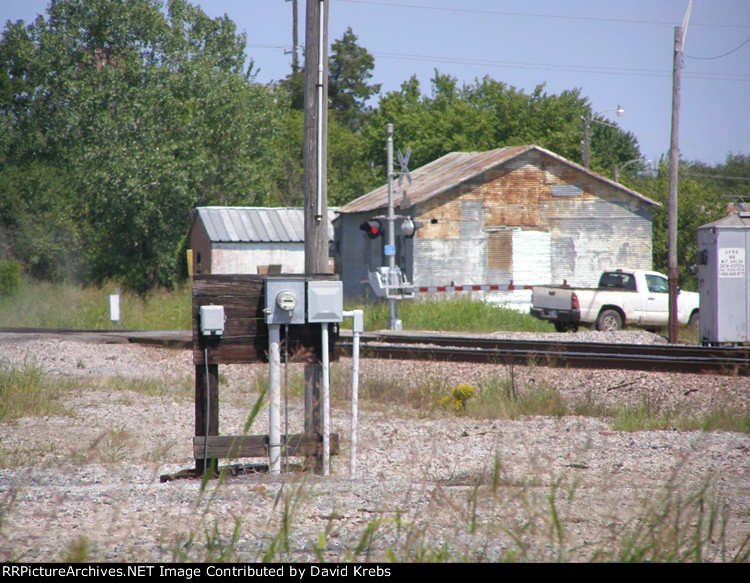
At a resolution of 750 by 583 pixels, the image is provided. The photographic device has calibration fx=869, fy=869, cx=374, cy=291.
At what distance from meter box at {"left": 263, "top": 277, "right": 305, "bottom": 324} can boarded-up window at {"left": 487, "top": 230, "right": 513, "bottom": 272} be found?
24471 millimetres

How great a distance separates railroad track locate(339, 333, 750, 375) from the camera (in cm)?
1261

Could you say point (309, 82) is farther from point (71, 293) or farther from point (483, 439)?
point (71, 293)

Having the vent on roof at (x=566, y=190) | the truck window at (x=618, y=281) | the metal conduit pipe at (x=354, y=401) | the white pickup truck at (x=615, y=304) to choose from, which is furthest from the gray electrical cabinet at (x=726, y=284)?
the vent on roof at (x=566, y=190)

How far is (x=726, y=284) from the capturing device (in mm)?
17453

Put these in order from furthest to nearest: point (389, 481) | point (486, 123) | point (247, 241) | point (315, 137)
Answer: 1. point (486, 123)
2. point (247, 241)
3. point (315, 137)
4. point (389, 481)

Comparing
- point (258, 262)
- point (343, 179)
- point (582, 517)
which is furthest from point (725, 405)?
point (343, 179)

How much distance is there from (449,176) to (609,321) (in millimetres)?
11479

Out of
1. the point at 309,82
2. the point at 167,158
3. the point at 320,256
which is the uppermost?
the point at 167,158

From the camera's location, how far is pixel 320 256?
8.26 m

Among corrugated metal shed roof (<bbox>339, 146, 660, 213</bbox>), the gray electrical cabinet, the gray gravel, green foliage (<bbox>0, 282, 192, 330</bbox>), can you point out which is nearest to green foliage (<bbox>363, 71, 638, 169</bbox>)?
corrugated metal shed roof (<bbox>339, 146, 660, 213</bbox>)

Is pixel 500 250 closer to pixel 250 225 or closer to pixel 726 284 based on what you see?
pixel 250 225

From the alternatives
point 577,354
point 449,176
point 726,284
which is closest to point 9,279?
point 449,176

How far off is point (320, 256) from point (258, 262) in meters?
27.0

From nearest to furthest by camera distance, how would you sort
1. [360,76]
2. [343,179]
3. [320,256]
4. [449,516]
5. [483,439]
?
[449,516] → [320,256] → [483,439] → [343,179] → [360,76]
